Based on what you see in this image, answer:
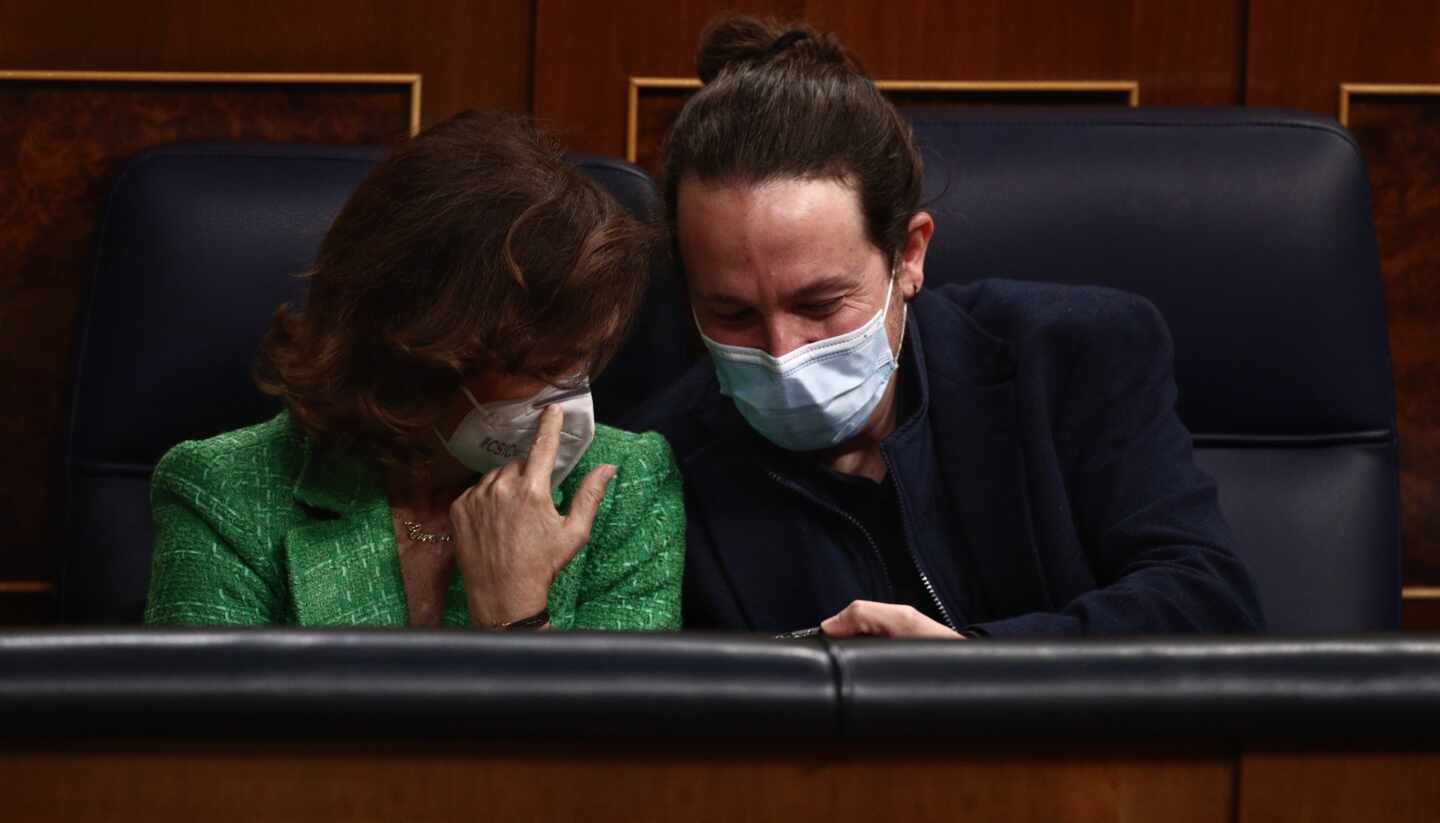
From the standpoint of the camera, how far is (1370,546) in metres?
1.62

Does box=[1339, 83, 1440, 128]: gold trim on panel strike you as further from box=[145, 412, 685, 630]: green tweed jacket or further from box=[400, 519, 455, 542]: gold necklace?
box=[400, 519, 455, 542]: gold necklace

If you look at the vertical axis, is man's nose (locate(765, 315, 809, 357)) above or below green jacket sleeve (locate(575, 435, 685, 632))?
above

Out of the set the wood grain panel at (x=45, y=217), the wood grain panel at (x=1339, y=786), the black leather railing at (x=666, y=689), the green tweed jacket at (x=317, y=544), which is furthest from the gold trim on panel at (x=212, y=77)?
the wood grain panel at (x=1339, y=786)

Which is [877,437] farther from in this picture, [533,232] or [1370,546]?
[1370,546]

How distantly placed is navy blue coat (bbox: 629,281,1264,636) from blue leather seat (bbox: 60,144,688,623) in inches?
16.7

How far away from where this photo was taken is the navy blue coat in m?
1.44

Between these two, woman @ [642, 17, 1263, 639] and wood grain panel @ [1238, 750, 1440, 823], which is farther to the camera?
woman @ [642, 17, 1263, 639]

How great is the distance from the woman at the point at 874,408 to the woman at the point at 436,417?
0.10m

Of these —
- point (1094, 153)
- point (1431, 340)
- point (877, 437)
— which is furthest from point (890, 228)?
point (1431, 340)

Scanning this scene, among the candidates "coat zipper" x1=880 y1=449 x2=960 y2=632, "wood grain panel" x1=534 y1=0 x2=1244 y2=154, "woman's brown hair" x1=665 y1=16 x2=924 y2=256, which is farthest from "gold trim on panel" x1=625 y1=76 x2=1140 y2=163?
"coat zipper" x1=880 y1=449 x2=960 y2=632

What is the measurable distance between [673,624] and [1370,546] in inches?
28.2

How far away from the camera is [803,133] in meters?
1.42

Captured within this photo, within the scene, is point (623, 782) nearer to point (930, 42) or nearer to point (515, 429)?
point (515, 429)

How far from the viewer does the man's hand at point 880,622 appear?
3.99ft
